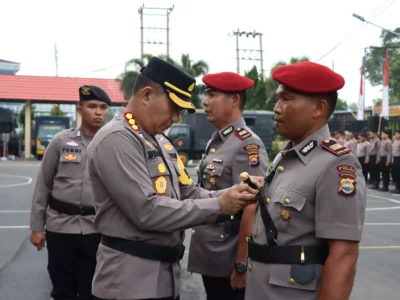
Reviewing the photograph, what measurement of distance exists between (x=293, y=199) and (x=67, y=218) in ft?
8.38

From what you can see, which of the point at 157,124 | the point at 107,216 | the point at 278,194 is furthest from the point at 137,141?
the point at 278,194

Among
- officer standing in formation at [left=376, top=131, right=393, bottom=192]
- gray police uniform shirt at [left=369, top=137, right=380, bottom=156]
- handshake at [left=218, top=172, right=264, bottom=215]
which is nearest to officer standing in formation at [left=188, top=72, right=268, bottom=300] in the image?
handshake at [left=218, top=172, right=264, bottom=215]

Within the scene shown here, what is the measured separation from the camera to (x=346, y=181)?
2.43 m

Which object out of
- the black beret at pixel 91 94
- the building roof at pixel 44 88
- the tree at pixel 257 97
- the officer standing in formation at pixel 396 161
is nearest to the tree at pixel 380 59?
the tree at pixel 257 97

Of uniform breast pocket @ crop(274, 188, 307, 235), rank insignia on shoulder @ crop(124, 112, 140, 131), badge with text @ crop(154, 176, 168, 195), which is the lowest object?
uniform breast pocket @ crop(274, 188, 307, 235)

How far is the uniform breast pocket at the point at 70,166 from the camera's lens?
4656 mm

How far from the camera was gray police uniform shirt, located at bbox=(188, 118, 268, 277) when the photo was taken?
150 inches

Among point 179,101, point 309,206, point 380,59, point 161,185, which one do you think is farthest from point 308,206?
point 380,59

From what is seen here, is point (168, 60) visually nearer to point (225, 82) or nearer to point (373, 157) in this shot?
point (373, 157)

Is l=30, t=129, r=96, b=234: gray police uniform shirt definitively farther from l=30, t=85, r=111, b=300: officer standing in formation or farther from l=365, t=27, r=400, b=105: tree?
l=365, t=27, r=400, b=105: tree

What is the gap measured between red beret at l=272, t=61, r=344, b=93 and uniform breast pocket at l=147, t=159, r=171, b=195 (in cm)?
72

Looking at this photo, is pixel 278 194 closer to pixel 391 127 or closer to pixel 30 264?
pixel 30 264

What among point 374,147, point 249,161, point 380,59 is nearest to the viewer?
point 249,161

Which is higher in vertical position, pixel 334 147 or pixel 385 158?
pixel 334 147
